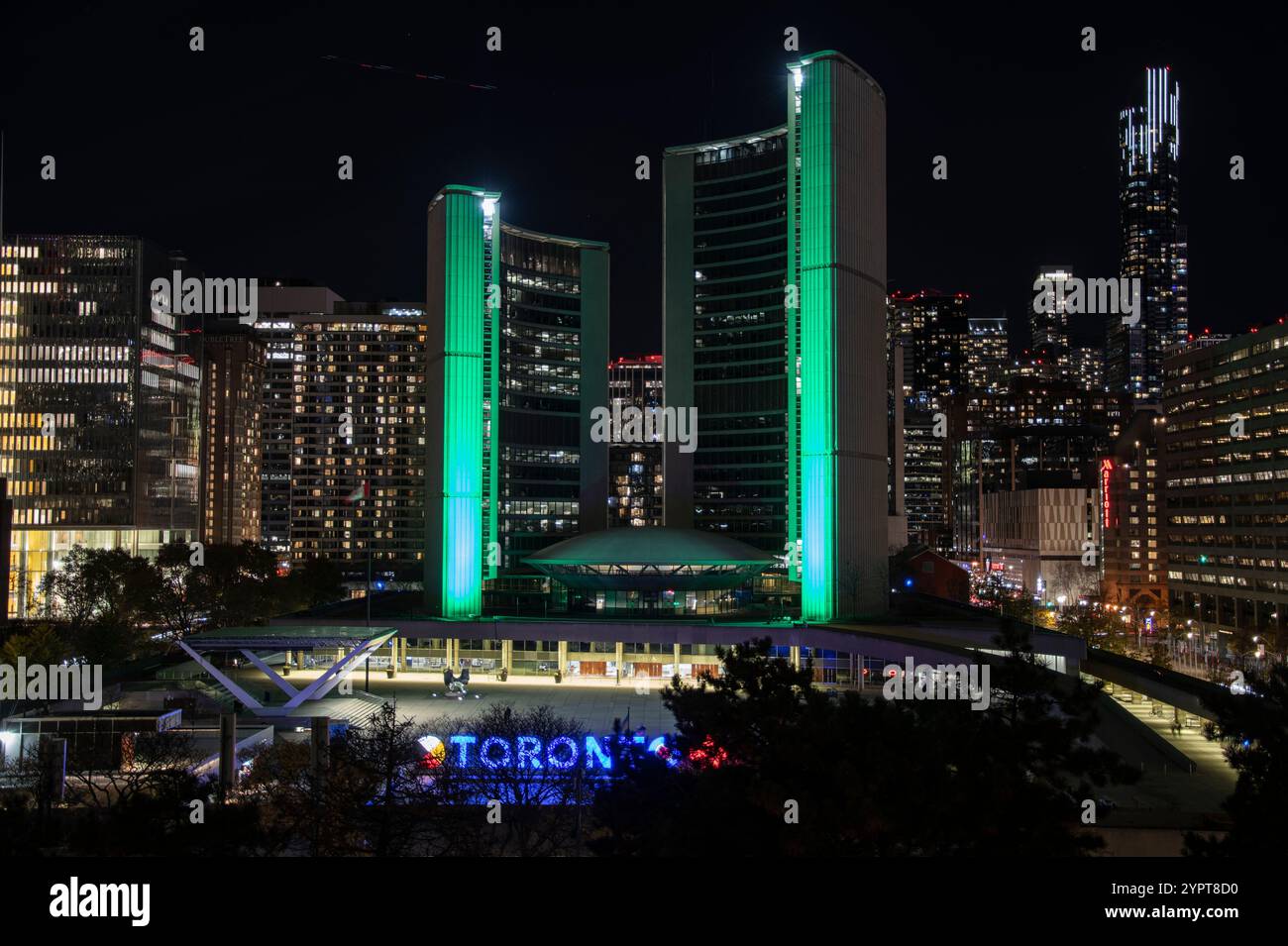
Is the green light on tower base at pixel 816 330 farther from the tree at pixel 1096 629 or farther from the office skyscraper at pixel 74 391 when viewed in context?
the office skyscraper at pixel 74 391

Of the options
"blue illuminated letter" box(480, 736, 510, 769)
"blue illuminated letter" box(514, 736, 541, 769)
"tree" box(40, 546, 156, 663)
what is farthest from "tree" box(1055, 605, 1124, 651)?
"tree" box(40, 546, 156, 663)

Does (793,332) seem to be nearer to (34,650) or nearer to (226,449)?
(34,650)

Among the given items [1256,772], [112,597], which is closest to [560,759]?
[1256,772]

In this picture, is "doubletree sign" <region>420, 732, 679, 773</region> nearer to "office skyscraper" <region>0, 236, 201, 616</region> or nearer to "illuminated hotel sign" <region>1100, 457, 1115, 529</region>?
"office skyscraper" <region>0, 236, 201, 616</region>

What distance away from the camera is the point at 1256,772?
60.4 ft

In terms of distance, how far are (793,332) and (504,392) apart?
2607 cm

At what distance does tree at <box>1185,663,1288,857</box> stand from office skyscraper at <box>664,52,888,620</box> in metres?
47.2

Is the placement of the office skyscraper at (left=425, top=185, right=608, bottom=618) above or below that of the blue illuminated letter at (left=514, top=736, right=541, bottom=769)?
above

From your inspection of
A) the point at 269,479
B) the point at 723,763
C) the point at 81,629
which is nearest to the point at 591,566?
the point at 81,629

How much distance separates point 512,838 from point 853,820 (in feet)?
44.1

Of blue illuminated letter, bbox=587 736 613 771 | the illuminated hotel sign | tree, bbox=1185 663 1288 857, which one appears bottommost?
blue illuminated letter, bbox=587 736 613 771

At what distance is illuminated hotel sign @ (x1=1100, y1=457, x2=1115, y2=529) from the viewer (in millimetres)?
131000

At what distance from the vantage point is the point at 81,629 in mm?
60156
